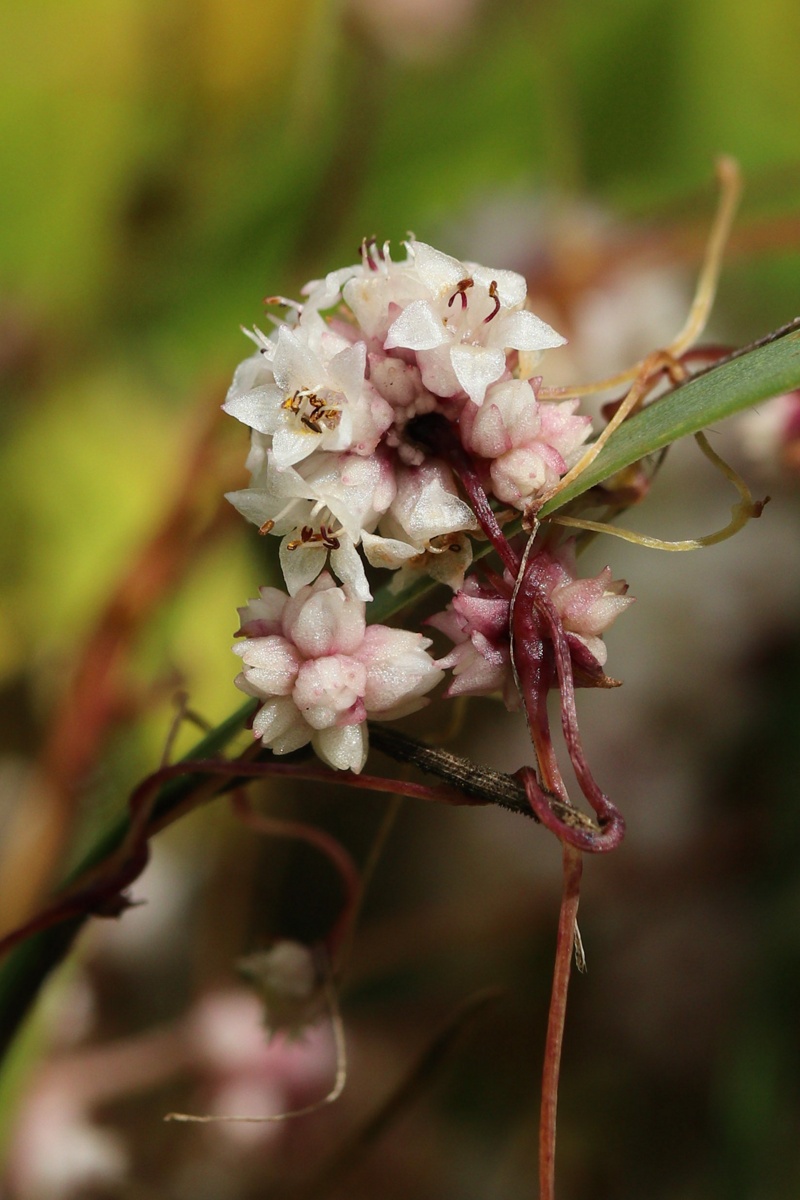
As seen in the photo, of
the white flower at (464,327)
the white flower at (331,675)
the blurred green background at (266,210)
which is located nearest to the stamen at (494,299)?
the white flower at (464,327)

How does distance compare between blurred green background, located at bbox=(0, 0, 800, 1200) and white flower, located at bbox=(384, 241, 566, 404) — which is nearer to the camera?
white flower, located at bbox=(384, 241, 566, 404)

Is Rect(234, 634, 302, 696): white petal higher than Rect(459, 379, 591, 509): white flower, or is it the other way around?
Rect(459, 379, 591, 509): white flower

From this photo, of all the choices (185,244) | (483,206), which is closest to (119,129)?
(185,244)

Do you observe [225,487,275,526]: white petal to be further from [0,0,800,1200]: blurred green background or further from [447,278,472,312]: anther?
[0,0,800,1200]: blurred green background

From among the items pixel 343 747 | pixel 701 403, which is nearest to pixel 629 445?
pixel 701 403

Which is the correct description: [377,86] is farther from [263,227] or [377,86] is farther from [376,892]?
[376,892]

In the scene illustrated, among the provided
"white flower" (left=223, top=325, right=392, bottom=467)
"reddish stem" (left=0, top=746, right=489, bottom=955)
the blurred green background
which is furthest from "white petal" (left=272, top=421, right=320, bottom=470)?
the blurred green background

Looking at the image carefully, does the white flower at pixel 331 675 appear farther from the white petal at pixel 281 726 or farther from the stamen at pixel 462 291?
the stamen at pixel 462 291
